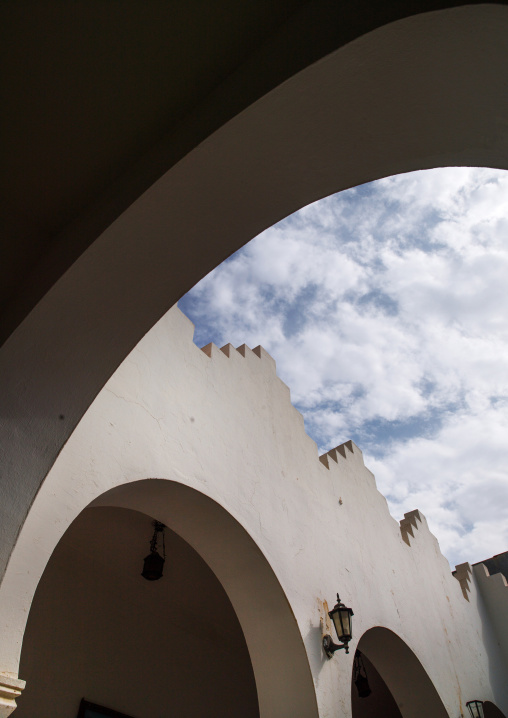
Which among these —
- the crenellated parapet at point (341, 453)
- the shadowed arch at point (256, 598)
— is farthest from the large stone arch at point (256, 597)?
the crenellated parapet at point (341, 453)

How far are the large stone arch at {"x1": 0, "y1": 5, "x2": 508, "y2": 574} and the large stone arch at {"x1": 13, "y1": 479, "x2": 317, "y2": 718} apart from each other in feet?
5.76

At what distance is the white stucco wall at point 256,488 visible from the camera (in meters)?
2.87

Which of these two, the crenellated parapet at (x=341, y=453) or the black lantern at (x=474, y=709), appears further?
the black lantern at (x=474, y=709)

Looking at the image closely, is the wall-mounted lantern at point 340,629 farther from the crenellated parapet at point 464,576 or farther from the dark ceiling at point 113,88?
the crenellated parapet at point 464,576

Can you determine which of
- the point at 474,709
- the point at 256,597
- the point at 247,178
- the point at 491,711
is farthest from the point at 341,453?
the point at 491,711

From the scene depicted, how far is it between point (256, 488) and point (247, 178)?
304cm

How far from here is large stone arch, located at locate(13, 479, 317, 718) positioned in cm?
400

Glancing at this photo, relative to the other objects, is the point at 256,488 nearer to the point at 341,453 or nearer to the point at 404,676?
the point at 341,453

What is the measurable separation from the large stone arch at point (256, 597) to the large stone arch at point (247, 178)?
1.75 m

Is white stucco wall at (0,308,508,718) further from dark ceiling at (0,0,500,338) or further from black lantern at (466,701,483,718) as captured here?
dark ceiling at (0,0,500,338)

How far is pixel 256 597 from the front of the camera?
4.29 meters

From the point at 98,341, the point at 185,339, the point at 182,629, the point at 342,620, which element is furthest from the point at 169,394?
the point at 182,629

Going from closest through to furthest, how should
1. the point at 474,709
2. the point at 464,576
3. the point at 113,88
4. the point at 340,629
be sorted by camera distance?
the point at 113,88 → the point at 340,629 → the point at 474,709 → the point at 464,576

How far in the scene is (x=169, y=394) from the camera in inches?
154
